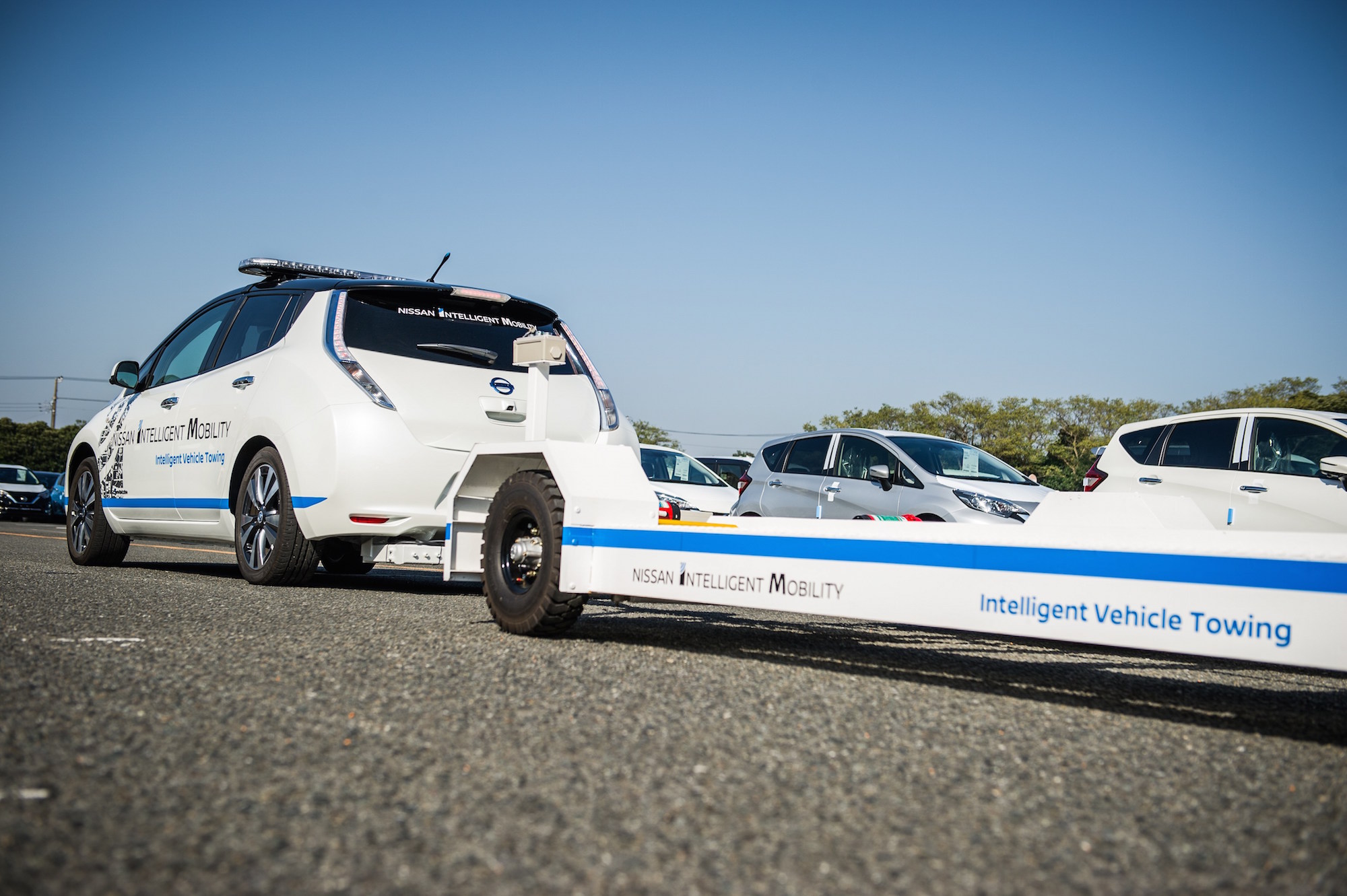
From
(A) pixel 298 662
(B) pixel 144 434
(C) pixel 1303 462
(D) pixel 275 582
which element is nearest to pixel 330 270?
(B) pixel 144 434

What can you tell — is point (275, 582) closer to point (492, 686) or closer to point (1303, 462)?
point (492, 686)

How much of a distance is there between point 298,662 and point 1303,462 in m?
7.28

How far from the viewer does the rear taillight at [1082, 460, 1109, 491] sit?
887 cm

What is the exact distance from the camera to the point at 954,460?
9.73 metres

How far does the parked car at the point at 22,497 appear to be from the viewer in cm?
2708

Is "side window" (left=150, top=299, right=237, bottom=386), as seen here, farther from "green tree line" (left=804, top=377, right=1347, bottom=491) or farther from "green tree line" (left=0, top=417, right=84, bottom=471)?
"green tree line" (left=0, top=417, right=84, bottom=471)

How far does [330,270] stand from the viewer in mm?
7754

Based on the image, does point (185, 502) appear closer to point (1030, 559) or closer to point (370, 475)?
point (370, 475)

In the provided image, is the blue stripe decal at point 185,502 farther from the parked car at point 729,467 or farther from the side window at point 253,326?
the parked car at point 729,467

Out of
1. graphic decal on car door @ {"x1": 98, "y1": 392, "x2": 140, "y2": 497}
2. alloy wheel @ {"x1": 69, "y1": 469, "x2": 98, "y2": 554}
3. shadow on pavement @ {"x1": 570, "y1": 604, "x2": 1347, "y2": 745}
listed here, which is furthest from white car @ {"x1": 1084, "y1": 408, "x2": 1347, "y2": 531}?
alloy wheel @ {"x1": 69, "y1": 469, "x2": 98, "y2": 554}

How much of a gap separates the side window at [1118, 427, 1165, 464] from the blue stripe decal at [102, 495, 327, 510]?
6620mm

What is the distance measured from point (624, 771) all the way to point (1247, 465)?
706cm

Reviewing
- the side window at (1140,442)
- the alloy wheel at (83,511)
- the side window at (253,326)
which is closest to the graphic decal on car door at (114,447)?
the alloy wheel at (83,511)

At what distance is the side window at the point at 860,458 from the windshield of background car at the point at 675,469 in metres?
3.65
